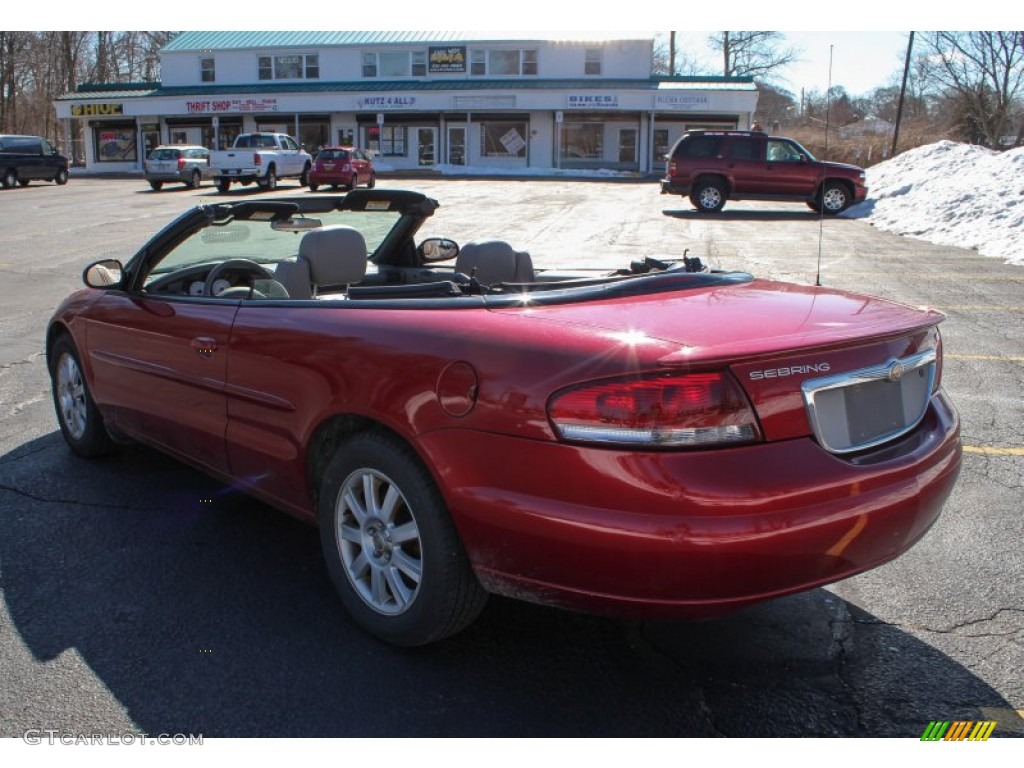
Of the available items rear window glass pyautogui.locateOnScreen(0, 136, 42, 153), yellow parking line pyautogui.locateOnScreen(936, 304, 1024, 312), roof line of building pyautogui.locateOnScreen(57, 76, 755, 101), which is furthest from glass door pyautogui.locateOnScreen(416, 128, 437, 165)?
yellow parking line pyautogui.locateOnScreen(936, 304, 1024, 312)

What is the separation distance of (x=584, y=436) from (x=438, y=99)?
45.5 metres

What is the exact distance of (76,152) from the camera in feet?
186

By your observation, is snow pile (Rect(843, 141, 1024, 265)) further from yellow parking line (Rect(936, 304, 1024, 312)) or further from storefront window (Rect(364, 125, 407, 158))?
storefront window (Rect(364, 125, 407, 158))

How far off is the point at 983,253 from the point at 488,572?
14356 millimetres

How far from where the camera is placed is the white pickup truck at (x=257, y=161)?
32344 mm

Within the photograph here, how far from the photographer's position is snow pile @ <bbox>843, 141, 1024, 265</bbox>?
1570cm

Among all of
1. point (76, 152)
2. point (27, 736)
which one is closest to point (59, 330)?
point (27, 736)

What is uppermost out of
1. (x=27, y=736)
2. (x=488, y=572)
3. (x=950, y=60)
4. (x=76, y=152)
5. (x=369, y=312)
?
(x=950, y=60)

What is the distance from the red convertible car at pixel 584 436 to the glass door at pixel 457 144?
148 ft

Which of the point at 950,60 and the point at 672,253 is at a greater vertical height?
the point at 950,60

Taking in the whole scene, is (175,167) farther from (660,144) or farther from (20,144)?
(660,144)

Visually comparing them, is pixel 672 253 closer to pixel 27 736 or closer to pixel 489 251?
pixel 489 251

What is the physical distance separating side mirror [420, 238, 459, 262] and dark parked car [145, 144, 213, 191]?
29.9 metres

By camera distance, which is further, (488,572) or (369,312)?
(369,312)
